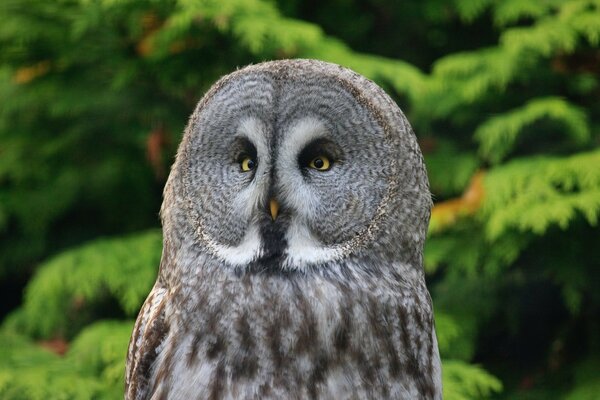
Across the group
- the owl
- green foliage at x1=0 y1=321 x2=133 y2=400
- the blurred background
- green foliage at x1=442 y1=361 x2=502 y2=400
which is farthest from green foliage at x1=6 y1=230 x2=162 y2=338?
the owl

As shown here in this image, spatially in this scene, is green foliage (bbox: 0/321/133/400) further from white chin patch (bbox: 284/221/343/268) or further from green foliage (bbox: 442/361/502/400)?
white chin patch (bbox: 284/221/343/268)

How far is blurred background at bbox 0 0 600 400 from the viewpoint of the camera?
351cm

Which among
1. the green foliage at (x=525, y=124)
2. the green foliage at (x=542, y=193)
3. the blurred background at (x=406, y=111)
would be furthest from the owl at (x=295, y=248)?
the green foliage at (x=525, y=124)

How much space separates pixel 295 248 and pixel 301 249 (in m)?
0.01

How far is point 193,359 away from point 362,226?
0.51 meters

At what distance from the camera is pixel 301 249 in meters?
2.20

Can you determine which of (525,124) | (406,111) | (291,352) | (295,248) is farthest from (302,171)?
(406,111)

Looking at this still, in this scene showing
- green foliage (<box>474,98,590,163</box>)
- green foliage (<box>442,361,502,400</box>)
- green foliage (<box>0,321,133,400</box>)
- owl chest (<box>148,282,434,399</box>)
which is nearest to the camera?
owl chest (<box>148,282,434,399</box>)

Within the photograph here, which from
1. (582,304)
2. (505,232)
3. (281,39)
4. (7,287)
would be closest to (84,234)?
(7,287)

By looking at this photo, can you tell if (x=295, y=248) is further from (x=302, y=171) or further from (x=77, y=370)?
(x=77, y=370)

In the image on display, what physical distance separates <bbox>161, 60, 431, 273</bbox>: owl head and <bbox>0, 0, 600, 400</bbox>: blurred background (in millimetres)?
1195

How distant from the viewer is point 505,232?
357 centimetres

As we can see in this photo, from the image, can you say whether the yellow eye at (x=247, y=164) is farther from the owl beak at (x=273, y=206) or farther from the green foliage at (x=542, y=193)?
the green foliage at (x=542, y=193)

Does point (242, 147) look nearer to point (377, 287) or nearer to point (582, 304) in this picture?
point (377, 287)
